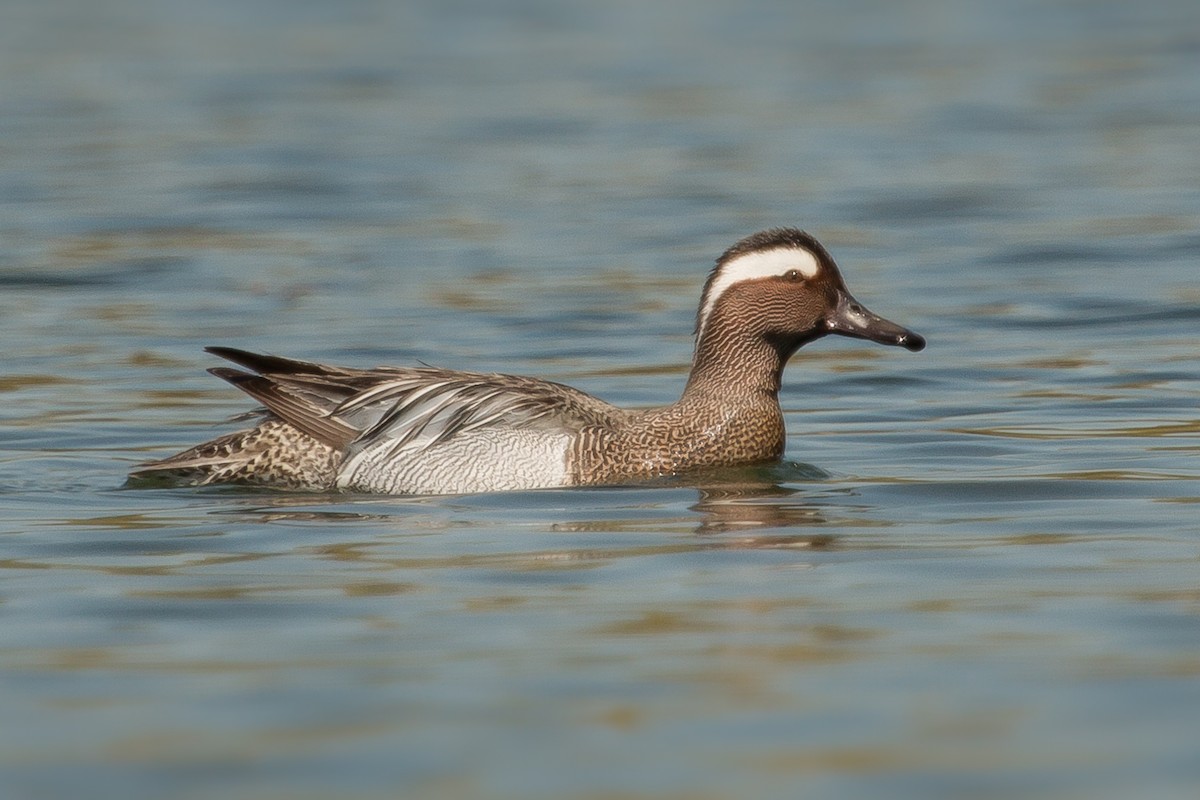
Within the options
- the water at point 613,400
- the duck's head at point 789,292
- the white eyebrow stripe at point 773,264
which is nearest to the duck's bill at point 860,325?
the duck's head at point 789,292

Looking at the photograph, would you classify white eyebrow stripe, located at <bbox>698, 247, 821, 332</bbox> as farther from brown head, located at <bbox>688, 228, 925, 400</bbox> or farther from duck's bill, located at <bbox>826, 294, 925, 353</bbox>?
duck's bill, located at <bbox>826, 294, 925, 353</bbox>

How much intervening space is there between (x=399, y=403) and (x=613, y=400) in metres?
2.26

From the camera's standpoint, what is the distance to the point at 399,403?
9047 millimetres

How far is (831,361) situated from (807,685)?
6826 mm

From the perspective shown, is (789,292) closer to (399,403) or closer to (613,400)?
(399,403)

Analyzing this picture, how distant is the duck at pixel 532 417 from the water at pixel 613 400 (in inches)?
10.0

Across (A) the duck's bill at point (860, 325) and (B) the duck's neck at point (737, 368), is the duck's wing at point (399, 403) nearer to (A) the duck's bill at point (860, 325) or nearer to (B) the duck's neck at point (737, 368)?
(B) the duck's neck at point (737, 368)

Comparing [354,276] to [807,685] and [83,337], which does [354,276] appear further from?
[807,685]

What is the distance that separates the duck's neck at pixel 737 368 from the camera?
941 centimetres

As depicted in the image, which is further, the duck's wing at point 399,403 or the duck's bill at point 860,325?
the duck's bill at point 860,325

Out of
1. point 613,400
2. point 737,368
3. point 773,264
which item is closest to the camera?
point 773,264

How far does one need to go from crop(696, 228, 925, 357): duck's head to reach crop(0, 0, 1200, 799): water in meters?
0.55

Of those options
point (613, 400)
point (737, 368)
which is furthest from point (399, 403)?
point (613, 400)

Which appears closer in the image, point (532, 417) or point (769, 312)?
point (532, 417)
